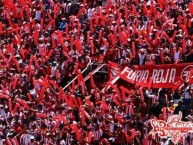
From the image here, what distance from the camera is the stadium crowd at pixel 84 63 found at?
13.0 meters

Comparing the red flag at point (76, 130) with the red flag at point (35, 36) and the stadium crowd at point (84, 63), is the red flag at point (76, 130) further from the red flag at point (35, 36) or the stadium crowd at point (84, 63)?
the red flag at point (35, 36)

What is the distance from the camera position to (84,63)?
15195 millimetres

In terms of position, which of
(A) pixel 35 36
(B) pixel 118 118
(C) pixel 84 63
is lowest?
(B) pixel 118 118

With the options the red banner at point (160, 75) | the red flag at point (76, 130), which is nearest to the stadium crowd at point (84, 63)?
the red flag at point (76, 130)

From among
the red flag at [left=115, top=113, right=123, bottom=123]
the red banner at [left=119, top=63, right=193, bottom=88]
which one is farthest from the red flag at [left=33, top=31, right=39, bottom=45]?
the red flag at [left=115, top=113, right=123, bottom=123]

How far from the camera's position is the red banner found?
44.0 ft

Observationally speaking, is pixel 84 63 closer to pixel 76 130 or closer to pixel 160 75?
pixel 160 75

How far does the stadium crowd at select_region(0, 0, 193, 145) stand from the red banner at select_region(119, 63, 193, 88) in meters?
0.18

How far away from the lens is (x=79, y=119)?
1361 centimetres

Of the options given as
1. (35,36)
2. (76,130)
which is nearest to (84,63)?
(35,36)

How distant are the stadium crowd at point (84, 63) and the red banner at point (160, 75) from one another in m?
0.18

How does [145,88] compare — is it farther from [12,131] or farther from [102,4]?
[102,4]

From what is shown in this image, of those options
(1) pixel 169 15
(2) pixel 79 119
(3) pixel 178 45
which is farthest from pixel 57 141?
(1) pixel 169 15

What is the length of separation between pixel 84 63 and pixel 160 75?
2127 mm
